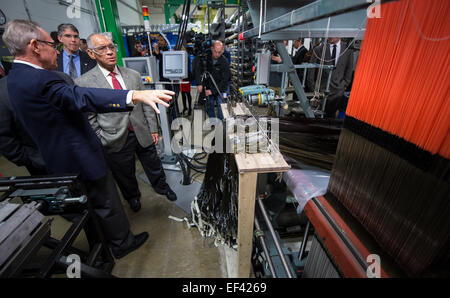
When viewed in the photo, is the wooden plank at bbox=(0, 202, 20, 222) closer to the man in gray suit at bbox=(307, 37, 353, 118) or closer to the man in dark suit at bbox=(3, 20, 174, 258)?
the man in dark suit at bbox=(3, 20, 174, 258)

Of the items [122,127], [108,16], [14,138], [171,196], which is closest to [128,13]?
[108,16]

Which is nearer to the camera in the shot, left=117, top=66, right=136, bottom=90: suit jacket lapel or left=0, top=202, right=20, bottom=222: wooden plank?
left=0, top=202, right=20, bottom=222: wooden plank

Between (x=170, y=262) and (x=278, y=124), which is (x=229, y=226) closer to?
(x=170, y=262)

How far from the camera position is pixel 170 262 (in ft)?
5.61

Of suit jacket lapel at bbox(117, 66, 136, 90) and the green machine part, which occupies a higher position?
the green machine part

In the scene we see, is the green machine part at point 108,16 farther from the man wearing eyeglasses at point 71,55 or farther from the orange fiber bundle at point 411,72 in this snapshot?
the orange fiber bundle at point 411,72

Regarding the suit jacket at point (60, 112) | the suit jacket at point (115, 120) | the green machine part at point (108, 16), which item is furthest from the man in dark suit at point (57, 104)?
the green machine part at point (108, 16)

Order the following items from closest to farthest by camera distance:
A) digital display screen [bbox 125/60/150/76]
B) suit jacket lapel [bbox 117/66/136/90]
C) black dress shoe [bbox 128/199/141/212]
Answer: suit jacket lapel [bbox 117/66/136/90] → black dress shoe [bbox 128/199/141/212] → digital display screen [bbox 125/60/150/76]

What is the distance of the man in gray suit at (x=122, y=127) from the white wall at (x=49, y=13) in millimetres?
3534

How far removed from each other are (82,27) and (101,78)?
5681 millimetres

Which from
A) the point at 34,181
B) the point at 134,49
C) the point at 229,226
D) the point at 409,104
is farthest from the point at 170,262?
the point at 134,49

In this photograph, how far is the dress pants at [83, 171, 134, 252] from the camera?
1.49m

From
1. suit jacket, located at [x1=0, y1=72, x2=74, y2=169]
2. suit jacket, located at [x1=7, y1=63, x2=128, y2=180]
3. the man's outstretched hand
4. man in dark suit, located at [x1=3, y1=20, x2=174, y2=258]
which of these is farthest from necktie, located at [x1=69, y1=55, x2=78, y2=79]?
the man's outstretched hand

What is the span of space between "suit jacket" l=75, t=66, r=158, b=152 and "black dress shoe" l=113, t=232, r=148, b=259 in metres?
0.89
